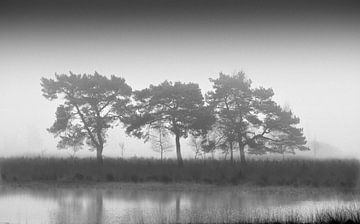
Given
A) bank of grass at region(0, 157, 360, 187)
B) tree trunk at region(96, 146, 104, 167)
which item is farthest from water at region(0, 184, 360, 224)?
tree trunk at region(96, 146, 104, 167)

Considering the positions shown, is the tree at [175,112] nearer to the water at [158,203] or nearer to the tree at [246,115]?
the tree at [246,115]

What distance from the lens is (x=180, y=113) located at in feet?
118

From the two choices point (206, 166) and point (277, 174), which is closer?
point (277, 174)

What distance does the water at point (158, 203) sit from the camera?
14969 mm

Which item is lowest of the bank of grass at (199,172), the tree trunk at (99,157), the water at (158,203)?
the water at (158,203)

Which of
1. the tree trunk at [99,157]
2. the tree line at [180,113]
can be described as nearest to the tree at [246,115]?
the tree line at [180,113]

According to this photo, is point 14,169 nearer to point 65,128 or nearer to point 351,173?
point 65,128

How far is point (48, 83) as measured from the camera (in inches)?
1555

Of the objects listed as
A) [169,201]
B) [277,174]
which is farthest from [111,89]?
[169,201]

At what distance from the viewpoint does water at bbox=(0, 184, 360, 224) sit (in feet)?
49.1

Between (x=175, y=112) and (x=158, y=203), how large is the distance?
17.2 metres

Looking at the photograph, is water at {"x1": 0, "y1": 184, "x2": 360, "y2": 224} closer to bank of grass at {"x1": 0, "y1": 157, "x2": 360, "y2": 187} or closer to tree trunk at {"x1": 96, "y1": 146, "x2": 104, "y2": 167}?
bank of grass at {"x1": 0, "y1": 157, "x2": 360, "y2": 187}

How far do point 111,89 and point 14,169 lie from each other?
10866 millimetres

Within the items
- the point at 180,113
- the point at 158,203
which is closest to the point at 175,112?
the point at 180,113
